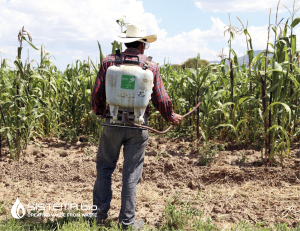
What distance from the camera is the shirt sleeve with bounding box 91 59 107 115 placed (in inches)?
103

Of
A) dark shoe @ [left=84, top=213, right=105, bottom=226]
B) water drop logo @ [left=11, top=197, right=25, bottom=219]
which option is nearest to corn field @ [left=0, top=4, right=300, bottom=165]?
water drop logo @ [left=11, top=197, right=25, bottom=219]

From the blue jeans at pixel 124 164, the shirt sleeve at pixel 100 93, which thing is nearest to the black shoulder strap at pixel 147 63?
the shirt sleeve at pixel 100 93

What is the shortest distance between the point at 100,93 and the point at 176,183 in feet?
6.21

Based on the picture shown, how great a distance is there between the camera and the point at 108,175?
278 centimetres

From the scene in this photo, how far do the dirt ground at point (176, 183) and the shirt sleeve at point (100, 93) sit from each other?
1.23m

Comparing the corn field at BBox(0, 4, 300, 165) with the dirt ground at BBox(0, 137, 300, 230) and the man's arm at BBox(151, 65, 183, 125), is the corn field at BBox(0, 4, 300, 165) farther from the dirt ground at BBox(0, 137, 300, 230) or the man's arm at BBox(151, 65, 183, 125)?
the man's arm at BBox(151, 65, 183, 125)

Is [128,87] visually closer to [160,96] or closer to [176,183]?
[160,96]

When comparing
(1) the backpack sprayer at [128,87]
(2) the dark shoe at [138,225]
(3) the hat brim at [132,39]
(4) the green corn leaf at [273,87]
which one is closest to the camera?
(1) the backpack sprayer at [128,87]

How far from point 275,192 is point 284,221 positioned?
Answer: 0.64 metres

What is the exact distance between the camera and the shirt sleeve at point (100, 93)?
2.60 m

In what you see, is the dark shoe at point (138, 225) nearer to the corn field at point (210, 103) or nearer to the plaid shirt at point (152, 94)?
the plaid shirt at point (152, 94)

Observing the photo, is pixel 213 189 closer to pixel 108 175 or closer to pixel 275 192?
pixel 275 192

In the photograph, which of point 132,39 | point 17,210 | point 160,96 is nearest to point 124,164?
point 160,96

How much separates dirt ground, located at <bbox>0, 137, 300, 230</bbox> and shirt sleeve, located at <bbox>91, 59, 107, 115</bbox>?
1.23 m
